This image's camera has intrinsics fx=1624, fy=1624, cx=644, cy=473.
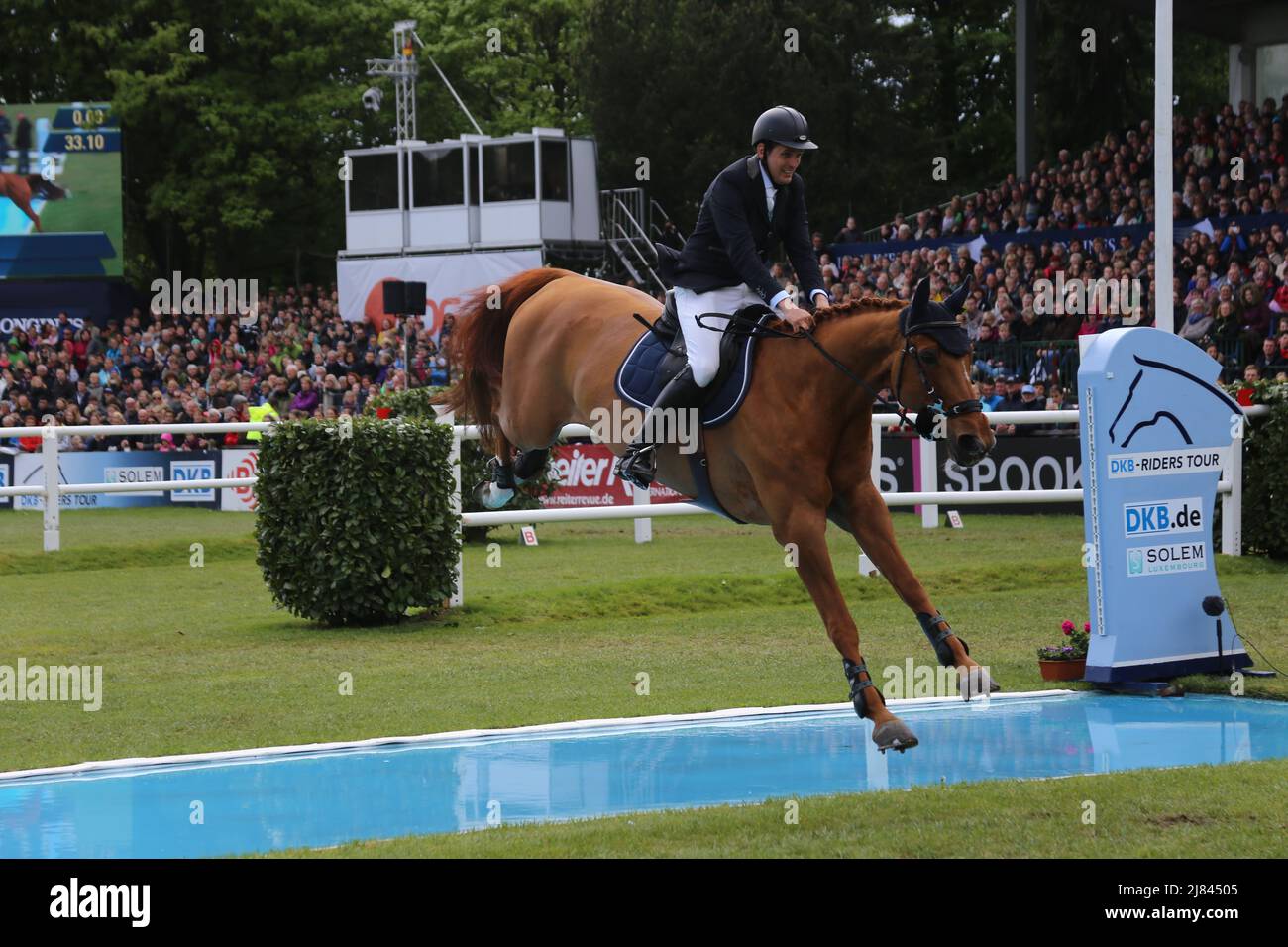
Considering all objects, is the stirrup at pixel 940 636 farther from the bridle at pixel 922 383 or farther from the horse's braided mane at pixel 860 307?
the horse's braided mane at pixel 860 307

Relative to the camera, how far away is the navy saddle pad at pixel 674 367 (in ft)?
27.1

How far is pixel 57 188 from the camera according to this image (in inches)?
1422

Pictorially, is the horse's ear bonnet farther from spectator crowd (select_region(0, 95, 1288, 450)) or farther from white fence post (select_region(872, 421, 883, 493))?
spectator crowd (select_region(0, 95, 1288, 450))

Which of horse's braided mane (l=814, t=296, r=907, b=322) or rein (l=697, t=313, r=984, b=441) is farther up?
horse's braided mane (l=814, t=296, r=907, b=322)

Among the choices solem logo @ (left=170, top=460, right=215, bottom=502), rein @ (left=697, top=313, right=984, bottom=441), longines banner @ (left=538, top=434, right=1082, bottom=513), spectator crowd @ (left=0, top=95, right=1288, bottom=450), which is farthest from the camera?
solem logo @ (left=170, top=460, right=215, bottom=502)

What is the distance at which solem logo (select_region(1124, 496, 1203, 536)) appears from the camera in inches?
391

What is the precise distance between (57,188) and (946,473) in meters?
23.9

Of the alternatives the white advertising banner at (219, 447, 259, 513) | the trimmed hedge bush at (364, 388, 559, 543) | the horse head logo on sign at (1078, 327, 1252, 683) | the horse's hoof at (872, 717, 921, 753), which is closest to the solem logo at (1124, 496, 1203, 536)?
the horse head logo on sign at (1078, 327, 1252, 683)

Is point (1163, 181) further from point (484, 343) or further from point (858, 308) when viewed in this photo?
point (484, 343)

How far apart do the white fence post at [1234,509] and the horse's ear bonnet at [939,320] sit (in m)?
8.86

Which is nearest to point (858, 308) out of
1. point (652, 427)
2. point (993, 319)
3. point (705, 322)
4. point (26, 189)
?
point (705, 322)

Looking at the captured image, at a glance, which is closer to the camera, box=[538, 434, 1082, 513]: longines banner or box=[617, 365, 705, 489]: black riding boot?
box=[617, 365, 705, 489]: black riding boot

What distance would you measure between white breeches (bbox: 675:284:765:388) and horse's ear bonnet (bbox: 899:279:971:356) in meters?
1.09

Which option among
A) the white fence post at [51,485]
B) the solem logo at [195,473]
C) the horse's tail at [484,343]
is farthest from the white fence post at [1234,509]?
the solem logo at [195,473]
